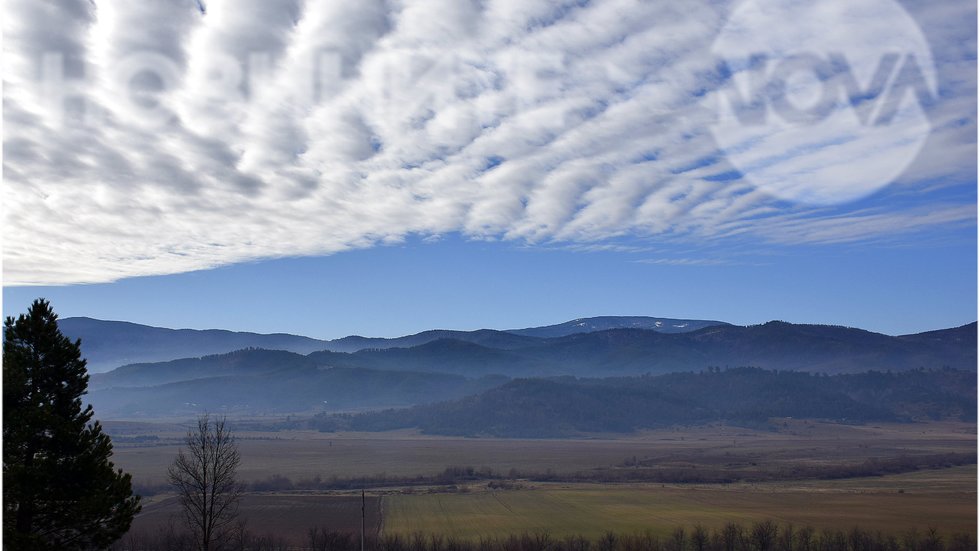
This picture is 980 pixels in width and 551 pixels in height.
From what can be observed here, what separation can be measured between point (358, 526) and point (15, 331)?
59248 mm

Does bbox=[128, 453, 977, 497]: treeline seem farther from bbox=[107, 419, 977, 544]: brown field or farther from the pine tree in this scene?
the pine tree

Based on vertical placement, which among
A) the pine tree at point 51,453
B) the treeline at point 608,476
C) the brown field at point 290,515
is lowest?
the treeline at point 608,476

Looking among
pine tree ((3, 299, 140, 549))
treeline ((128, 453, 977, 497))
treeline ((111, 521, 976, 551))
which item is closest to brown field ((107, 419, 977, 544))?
treeline ((128, 453, 977, 497))

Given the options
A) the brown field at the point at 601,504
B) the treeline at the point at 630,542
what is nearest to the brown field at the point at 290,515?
the brown field at the point at 601,504

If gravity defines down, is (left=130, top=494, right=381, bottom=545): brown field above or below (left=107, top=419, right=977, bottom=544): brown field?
above

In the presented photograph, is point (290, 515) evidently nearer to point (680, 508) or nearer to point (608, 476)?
point (680, 508)

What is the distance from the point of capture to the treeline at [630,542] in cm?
6031

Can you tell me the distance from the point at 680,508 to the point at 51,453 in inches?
3202

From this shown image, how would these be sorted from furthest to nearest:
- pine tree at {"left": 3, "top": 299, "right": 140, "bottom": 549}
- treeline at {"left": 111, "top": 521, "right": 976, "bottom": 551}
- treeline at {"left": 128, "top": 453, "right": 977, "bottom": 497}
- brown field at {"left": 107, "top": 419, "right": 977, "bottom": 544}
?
treeline at {"left": 128, "top": 453, "right": 977, "bottom": 497} < brown field at {"left": 107, "top": 419, "right": 977, "bottom": 544} < treeline at {"left": 111, "top": 521, "right": 976, "bottom": 551} < pine tree at {"left": 3, "top": 299, "right": 140, "bottom": 549}

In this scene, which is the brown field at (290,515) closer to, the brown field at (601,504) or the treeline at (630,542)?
the brown field at (601,504)

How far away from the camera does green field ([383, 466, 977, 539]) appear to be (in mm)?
74938

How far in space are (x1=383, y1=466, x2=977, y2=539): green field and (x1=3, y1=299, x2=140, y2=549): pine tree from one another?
5181 centimetres

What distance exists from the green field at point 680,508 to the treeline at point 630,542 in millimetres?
4575

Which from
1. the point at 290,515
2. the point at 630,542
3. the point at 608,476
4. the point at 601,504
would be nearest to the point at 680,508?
the point at 601,504
